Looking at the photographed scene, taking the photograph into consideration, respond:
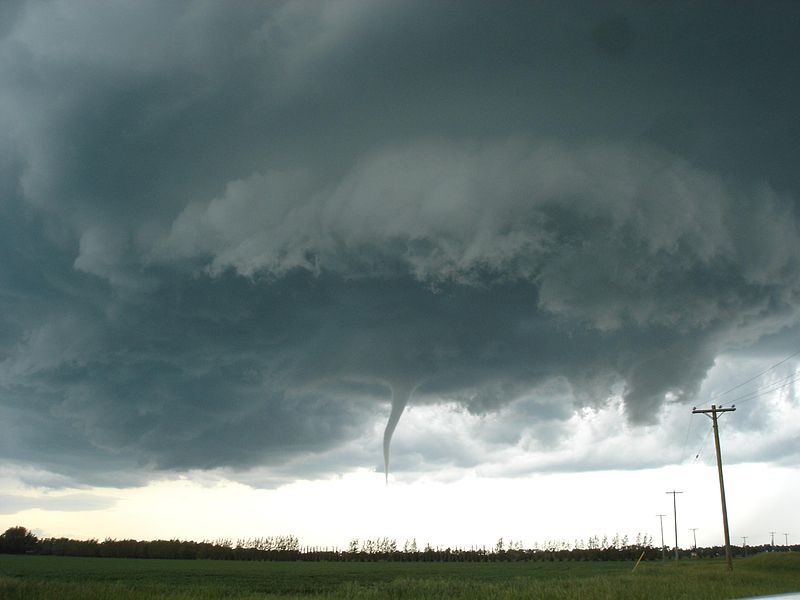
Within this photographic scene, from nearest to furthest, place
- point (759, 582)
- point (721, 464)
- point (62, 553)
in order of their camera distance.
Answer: point (759, 582) → point (721, 464) → point (62, 553)

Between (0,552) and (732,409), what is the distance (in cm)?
18595

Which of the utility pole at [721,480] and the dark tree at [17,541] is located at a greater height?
the utility pole at [721,480]

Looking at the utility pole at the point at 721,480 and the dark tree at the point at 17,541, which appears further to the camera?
the dark tree at the point at 17,541

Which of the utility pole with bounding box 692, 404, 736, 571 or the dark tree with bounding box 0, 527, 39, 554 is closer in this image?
the utility pole with bounding box 692, 404, 736, 571

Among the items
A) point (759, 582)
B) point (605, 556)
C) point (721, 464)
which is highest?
point (721, 464)

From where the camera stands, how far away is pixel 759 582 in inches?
1718

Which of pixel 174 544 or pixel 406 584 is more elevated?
pixel 406 584

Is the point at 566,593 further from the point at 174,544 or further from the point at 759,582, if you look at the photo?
the point at 174,544

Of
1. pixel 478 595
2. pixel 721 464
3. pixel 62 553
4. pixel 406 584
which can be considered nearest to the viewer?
pixel 478 595

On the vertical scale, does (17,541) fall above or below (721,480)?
below

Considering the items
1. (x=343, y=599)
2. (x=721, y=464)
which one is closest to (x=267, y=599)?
(x=343, y=599)

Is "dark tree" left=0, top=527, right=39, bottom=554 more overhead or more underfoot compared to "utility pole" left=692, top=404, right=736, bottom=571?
more underfoot

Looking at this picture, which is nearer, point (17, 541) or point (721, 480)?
point (721, 480)

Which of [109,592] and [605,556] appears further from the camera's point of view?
[605,556]
